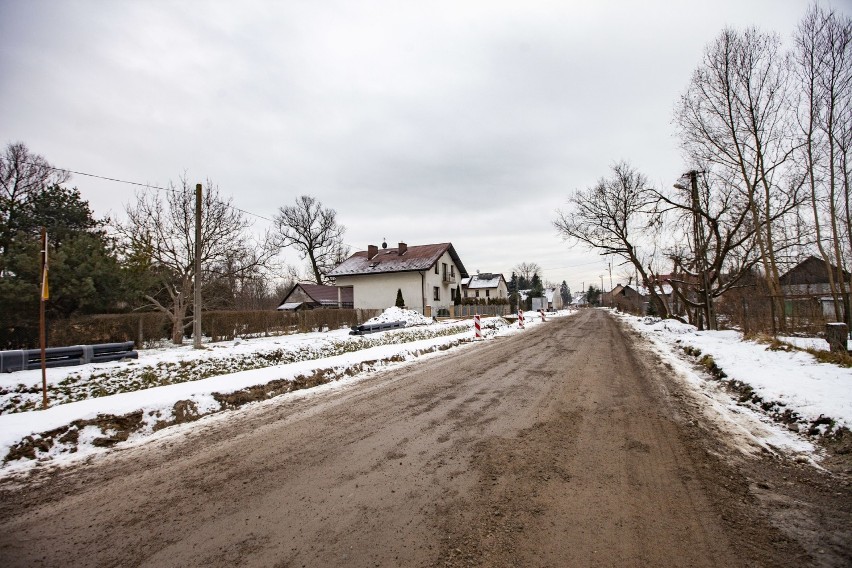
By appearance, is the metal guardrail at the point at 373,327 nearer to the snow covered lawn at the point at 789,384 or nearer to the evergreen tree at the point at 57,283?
the evergreen tree at the point at 57,283

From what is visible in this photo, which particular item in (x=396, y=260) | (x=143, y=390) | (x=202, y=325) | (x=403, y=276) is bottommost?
(x=143, y=390)

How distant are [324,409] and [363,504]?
3.59 m

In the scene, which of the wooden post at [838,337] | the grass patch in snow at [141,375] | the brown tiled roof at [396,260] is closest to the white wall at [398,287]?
the brown tiled roof at [396,260]

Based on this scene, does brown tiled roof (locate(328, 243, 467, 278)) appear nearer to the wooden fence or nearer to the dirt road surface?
the wooden fence

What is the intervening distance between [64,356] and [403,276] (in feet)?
96.7

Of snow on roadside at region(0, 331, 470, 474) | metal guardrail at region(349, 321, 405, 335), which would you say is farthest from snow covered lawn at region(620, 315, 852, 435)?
metal guardrail at region(349, 321, 405, 335)

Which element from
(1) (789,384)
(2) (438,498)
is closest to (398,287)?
(1) (789,384)

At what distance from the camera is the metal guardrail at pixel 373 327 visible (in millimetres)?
20562

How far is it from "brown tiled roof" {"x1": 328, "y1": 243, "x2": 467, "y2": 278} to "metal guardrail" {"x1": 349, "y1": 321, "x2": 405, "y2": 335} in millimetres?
14549

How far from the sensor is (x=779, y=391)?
6.47 m

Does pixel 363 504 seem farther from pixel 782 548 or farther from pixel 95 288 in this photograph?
pixel 95 288

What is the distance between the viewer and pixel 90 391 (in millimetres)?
A: 9000

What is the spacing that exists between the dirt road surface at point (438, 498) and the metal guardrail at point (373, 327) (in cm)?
1421

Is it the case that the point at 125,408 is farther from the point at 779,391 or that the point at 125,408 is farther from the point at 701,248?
the point at 701,248
